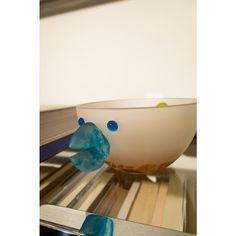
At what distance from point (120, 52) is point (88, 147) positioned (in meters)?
0.42

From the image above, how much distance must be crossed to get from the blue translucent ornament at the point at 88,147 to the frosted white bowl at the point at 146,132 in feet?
0.12

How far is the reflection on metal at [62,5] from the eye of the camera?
2.29 ft

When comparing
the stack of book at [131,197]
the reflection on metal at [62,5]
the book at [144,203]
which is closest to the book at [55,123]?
the stack of book at [131,197]

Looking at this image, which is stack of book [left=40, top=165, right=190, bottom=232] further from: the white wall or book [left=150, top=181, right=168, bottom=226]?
the white wall

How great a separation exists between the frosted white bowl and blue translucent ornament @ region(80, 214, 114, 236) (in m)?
0.11

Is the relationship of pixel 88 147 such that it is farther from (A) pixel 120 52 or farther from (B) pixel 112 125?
(A) pixel 120 52

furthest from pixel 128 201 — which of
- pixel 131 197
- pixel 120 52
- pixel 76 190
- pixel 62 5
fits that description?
pixel 62 5

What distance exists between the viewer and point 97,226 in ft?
1.03

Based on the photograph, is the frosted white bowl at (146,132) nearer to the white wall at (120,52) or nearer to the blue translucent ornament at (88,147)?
the blue translucent ornament at (88,147)
